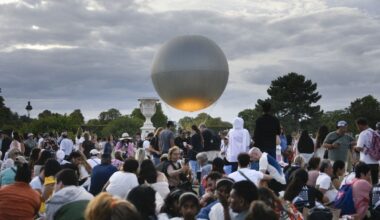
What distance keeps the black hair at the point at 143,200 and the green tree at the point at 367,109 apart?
63.9 metres

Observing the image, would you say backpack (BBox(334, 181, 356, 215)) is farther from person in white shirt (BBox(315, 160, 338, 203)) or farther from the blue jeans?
the blue jeans

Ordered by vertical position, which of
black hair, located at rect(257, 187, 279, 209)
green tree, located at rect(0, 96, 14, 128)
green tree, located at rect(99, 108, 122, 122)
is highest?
green tree, located at rect(99, 108, 122, 122)

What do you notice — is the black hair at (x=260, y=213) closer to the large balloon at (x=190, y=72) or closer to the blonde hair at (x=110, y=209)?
the blonde hair at (x=110, y=209)

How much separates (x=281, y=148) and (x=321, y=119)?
187 feet

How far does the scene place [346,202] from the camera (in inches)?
343

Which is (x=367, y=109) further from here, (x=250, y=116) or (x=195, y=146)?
(x=195, y=146)

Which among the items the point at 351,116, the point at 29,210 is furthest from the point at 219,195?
the point at 351,116

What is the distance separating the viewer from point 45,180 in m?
9.01

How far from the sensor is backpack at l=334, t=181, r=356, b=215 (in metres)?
8.67

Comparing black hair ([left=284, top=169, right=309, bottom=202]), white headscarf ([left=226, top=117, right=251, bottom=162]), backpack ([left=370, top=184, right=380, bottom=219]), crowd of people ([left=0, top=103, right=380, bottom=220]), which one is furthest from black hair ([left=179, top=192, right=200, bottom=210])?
white headscarf ([left=226, top=117, right=251, bottom=162])

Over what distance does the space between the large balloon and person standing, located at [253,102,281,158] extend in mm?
17721

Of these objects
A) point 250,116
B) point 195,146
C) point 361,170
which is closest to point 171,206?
point 361,170

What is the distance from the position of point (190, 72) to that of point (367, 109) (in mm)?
46514

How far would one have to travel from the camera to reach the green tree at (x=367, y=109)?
67369 millimetres
